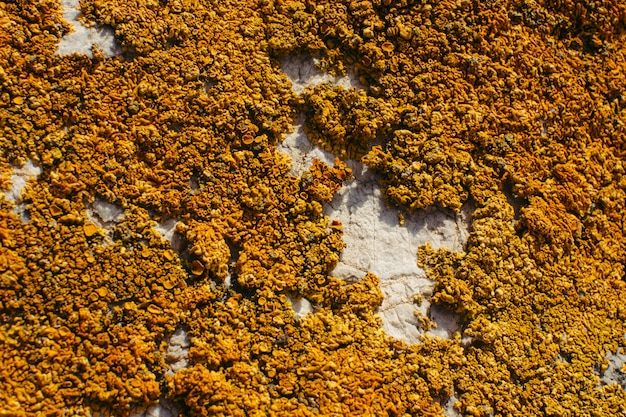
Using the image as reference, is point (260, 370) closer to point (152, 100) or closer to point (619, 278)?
point (152, 100)

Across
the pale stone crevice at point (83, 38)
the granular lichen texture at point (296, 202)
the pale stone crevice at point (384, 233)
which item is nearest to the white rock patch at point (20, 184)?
the granular lichen texture at point (296, 202)

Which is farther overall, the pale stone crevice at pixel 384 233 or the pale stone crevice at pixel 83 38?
the pale stone crevice at pixel 384 233

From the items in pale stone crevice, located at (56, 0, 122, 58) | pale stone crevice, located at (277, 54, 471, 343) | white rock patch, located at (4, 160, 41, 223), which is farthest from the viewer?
pale stone crevice, located at (277, 54, 471, 343)

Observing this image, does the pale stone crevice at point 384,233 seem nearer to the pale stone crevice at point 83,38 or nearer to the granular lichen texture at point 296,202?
the granular lichen texture at point 296,202

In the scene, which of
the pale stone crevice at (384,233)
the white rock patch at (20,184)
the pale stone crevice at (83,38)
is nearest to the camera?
the white rock patch at (20,184)

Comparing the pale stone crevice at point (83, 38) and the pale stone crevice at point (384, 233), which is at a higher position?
the pale stone crevice at point (83, 38)

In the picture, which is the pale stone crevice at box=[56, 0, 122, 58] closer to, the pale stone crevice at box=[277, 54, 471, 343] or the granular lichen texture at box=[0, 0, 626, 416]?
the granular lichen texture at box=[0, 0, 626, 416]

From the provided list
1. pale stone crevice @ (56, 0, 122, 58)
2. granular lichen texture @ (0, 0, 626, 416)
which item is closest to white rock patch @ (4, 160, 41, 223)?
granular lichen texture @ (0, 0, 626, 416)

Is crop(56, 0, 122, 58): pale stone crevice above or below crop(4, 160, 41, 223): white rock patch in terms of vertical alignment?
above

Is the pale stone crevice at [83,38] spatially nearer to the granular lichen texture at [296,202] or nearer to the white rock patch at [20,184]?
the granular lichen texture at [296,202]

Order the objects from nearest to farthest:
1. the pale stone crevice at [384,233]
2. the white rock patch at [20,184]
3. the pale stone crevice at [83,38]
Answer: the white rock patch at [20,184]
the pale stone crevice at [83,38]
the pale stone crevice at [384,233]
